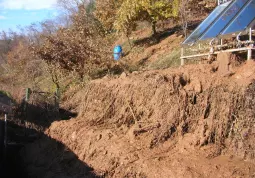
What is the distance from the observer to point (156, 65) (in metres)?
15.2

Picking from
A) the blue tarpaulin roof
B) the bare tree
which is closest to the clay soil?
the blue tarpaulin roof

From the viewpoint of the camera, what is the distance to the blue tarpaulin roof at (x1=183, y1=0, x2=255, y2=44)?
972 centimetres

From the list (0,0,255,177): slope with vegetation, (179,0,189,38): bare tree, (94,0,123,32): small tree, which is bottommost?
(0,0,255,177): slope with vegetation

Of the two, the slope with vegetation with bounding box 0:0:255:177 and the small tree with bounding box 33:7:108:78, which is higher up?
the small tree with bounding box 33:7:108:78

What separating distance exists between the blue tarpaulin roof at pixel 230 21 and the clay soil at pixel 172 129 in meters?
1.33

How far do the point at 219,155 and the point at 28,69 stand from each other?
1931 cm

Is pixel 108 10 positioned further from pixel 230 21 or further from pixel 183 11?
pixel 230 21

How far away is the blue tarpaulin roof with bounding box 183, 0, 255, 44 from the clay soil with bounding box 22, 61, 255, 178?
4.36ft

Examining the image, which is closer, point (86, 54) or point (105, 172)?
point (105, 172)

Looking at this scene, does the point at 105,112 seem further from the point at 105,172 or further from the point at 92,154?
the point at 105,172

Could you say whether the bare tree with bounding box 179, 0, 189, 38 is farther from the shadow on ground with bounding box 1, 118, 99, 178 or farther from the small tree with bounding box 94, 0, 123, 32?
the shadow on ground with bounding box 1, 118, 99, 178

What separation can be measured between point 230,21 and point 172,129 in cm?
360

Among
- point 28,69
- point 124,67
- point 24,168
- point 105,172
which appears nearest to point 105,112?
point 105,172

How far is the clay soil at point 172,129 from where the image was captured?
785 centimetres
